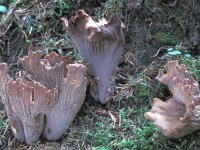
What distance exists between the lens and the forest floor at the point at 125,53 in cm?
306

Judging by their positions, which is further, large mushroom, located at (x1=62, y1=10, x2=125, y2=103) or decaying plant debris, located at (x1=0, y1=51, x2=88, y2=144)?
large mushroom, located at (x1=62, y1=10, x2=125, y2=103)

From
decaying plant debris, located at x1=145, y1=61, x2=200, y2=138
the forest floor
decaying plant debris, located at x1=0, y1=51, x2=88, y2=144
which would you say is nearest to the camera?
decaying plant debris, located at x1=145, y1=61, x2=200, y2=138

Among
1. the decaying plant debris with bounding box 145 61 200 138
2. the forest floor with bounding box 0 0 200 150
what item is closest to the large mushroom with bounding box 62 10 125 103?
the forest floor with bounding box 0 0 200 150

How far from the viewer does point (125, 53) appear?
3.57 meters

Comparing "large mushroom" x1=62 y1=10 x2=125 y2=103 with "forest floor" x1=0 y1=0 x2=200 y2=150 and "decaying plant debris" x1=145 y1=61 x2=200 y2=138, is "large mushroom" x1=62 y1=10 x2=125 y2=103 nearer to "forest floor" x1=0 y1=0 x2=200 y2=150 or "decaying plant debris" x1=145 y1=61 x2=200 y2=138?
"forest floor" x1=0 y1=0 x2=200 y2=150

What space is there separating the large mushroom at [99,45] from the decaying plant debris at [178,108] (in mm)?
403

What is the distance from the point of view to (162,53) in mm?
3521

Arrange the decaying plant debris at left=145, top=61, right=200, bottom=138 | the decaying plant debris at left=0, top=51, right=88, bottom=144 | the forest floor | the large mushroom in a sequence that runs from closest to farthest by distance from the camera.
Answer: the decaying plant debris at left=145, top=61, right=200, bottom=138 < the decaying plant debris at left=0, top=51, right=88, bottom=144 < the large mushroom < the forest floor

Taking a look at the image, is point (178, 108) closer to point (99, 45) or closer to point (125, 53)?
point (99, 45)

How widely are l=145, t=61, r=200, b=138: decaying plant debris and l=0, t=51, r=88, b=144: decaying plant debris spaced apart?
0.54 m

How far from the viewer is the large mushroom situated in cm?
293

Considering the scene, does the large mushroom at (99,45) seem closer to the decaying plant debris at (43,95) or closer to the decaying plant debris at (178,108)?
the decaying plant debris at (43,95)

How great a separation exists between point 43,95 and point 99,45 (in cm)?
55

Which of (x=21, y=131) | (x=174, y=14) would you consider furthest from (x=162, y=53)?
(x=21, y=131)
